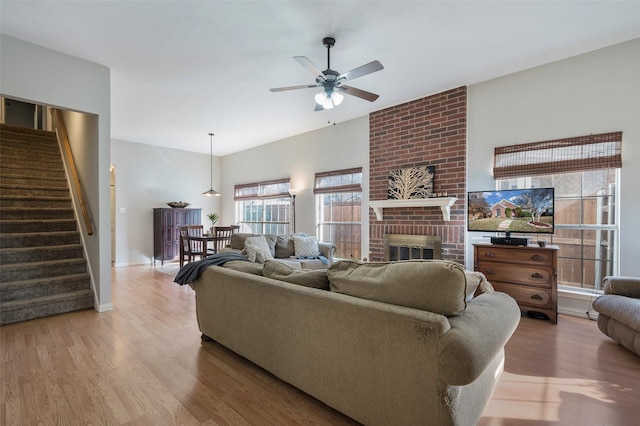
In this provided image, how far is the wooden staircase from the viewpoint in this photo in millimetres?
3420

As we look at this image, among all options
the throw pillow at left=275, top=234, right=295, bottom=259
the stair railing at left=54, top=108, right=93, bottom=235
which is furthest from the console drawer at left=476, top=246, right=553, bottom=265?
the stair railing at left=54, top=108, right=93, bottom=235

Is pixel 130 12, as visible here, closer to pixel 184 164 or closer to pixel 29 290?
pixel 29 290

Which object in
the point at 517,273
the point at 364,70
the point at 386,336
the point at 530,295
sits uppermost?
the point at 364,70

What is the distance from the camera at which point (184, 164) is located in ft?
25.5

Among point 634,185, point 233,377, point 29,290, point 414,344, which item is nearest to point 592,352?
point 634,185

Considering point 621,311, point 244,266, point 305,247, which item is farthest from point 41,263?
point 621,311

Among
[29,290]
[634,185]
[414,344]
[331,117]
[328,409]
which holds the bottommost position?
[328,409]

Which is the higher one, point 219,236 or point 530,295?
point 219,236

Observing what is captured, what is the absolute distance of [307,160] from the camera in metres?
6.19

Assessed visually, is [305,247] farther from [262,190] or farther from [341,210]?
[262,190]

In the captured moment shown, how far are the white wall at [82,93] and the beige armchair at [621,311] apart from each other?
16.6 ft

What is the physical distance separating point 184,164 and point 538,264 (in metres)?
7.54

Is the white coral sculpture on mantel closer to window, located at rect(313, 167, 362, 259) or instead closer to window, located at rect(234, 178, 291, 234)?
window, located at rect(313, 167, 362, 259)

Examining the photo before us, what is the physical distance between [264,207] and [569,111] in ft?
19.0
